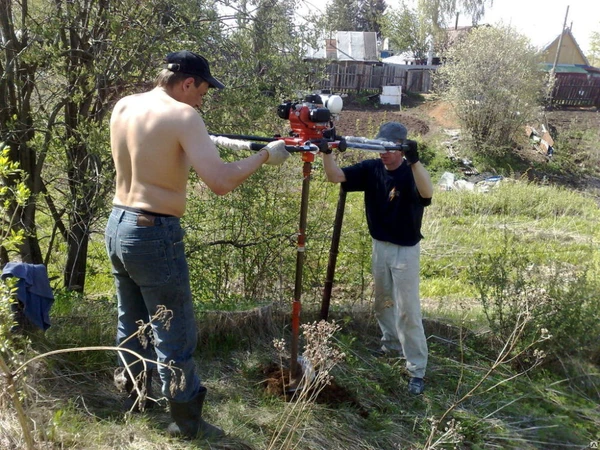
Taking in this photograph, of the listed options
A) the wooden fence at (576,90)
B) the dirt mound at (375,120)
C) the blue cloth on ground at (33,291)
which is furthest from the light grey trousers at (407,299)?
the wooden fence at (576,90)

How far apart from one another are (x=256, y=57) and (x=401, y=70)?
102 ft

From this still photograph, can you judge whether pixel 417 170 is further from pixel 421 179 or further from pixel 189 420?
pixel 189 420

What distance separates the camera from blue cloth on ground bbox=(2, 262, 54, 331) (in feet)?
11.2

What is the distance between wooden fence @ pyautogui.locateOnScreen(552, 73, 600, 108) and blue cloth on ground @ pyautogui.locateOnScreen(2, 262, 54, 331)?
109ft

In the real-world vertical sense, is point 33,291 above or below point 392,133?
below

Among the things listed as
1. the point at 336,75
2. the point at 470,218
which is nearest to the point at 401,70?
the point at 336,75

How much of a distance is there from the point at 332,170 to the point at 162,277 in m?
1.66

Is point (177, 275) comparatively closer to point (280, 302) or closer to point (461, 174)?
point (280, 302)

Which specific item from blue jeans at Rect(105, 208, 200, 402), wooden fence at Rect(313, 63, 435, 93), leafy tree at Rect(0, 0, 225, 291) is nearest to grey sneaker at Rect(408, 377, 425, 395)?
blue jeans at Rect(105, 208, 200, 402)

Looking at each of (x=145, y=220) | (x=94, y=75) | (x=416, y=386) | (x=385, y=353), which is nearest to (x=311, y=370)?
(x=145, y=220)

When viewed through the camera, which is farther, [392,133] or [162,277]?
[392,133]

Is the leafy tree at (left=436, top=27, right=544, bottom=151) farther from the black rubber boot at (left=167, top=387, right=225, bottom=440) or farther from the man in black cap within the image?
the black rubber boot at (left=167, top=387, right=225, bottom=440)

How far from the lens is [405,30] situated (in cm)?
4472

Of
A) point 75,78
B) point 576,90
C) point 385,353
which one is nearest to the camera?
point 385,353
